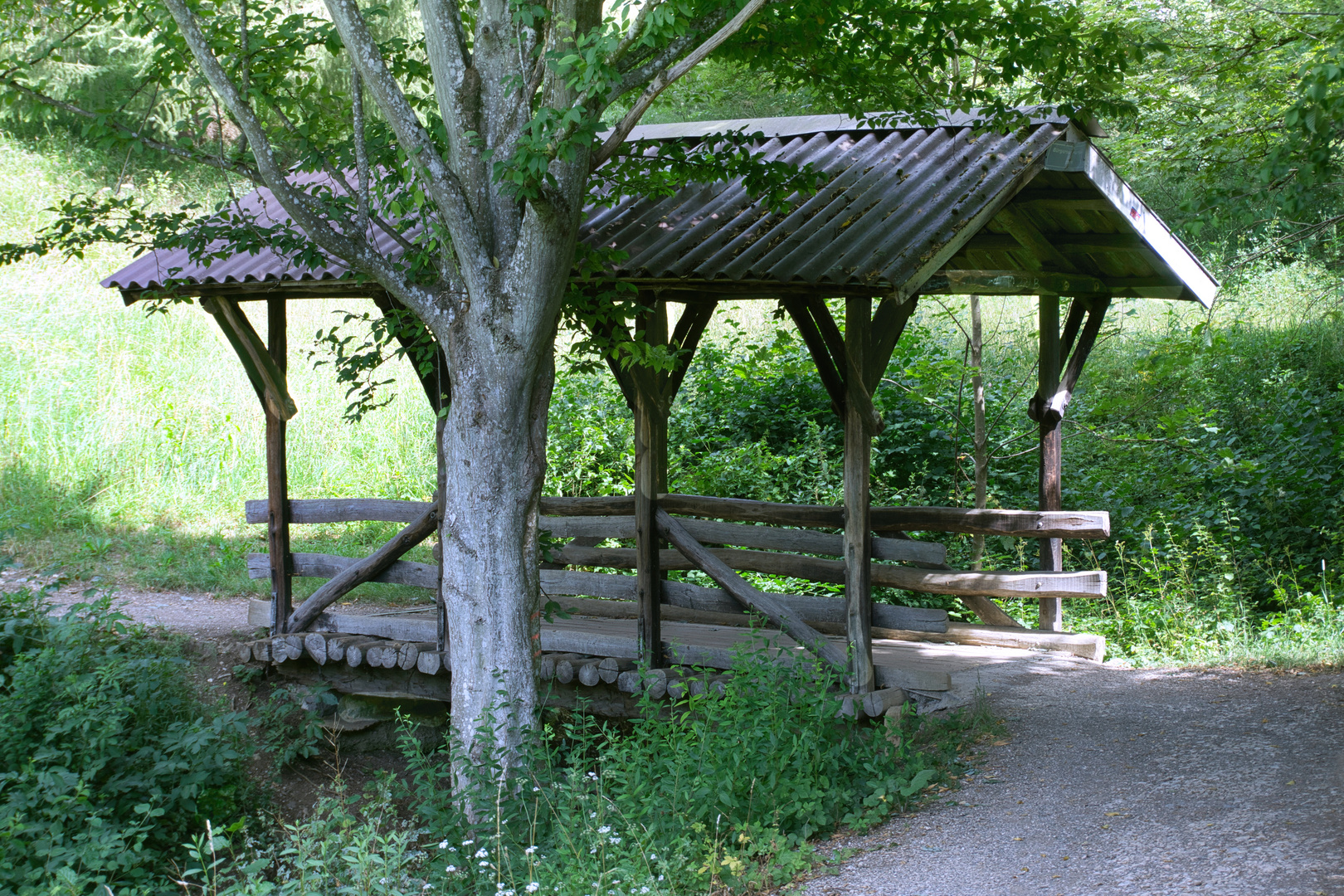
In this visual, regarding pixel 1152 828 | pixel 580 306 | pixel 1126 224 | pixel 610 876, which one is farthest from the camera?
pixel 1126 224

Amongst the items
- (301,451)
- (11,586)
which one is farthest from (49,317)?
(11,586)

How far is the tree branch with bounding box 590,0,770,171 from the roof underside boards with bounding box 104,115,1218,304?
3.39 feet

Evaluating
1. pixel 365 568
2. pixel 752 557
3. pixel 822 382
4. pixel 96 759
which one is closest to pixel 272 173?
pixel 96 759

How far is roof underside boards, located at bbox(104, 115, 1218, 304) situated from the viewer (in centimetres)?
551

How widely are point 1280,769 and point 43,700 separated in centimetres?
645

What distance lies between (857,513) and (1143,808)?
2297 millimetres

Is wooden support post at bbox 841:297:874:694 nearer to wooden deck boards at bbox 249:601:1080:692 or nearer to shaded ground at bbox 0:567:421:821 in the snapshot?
wooden deck boards at bbox 249:601:1080:692

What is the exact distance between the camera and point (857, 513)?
607cm

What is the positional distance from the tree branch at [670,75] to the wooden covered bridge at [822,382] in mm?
1032

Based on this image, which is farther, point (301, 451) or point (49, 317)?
point (49, 317)

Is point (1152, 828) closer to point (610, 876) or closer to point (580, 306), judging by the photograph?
point (610, 876)

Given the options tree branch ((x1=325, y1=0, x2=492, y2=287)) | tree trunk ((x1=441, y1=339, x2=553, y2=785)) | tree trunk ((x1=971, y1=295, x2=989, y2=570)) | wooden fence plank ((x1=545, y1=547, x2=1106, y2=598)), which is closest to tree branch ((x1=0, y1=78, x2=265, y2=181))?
tree branch ((x1=325, y1=0, x2=492, y2=287))

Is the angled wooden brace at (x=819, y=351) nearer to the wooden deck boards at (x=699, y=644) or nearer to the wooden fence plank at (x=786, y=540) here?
the wooden fence plank at (x=786, y=540)

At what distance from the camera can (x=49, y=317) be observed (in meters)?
15.6
